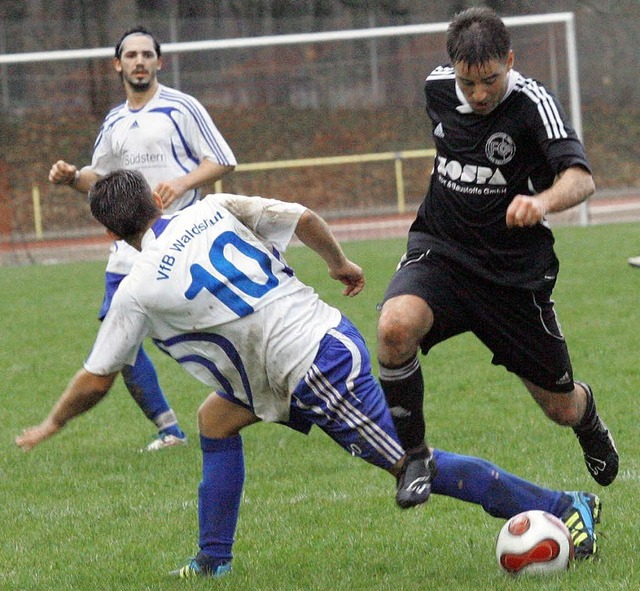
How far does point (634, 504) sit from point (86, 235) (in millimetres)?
15283

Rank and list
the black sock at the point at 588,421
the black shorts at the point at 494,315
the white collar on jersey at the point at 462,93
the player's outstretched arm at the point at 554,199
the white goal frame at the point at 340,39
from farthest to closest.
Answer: the white goal frame at the point at 340,39, the black sock at the point at 588,421, the black shorts at the point at 494,315, the white collar on jersey at the point at 462,93, the player's outstretched arm at the point at 554,199

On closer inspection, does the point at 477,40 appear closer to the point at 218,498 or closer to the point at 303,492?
the point at 218,498

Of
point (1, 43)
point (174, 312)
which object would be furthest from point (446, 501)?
point (1, 43)

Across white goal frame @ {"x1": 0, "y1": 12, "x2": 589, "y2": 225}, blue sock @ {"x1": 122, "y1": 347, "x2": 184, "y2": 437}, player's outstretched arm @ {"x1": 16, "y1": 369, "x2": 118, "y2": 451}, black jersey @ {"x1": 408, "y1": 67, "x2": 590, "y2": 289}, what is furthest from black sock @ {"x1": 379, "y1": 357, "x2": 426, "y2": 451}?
white goal frame @ {"x1": 0, "y1": 12, "x2": 589, "y2": 225}

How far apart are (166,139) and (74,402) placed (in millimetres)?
3085

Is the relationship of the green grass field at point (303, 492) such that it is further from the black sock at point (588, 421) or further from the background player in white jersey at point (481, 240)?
the background player in white jersey at point (481, 240)

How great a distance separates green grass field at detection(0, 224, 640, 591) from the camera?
14.4 feet

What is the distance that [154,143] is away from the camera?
6914mm


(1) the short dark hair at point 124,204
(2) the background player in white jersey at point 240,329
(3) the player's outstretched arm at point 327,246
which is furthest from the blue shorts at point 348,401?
(1) the short dark hair at point 124,204

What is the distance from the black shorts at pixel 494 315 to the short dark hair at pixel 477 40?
769 mm

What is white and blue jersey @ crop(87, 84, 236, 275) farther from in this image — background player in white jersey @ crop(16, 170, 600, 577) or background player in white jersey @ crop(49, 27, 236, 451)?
background player in white jersey @ crop(16, 170, 600, 577)

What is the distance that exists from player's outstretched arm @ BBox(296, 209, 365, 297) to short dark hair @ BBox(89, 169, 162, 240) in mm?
547

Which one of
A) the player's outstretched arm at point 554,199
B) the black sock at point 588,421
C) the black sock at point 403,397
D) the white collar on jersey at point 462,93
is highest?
the white collar on jersey at point 462,93

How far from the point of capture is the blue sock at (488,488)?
14.2 ft
